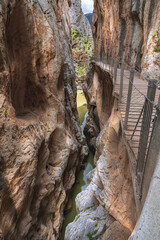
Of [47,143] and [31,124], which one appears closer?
[31,124]

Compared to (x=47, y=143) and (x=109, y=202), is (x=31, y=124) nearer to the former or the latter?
(x=47, y=143)

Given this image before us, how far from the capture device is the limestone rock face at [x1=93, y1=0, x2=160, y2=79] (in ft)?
23.7

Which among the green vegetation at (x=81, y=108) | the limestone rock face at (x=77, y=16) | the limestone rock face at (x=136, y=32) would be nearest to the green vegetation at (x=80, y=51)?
the green vegetation at (x=81, y=108)

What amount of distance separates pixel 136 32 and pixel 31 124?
859 centimetres

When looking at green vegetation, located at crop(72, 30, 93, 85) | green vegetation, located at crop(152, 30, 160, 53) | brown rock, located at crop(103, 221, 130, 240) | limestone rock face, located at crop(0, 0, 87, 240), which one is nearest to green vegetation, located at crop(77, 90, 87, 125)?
green vegetation, located at crop(72, 30, 93, 85)

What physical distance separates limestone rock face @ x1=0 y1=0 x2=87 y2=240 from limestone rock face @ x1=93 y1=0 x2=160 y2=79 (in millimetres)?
4330

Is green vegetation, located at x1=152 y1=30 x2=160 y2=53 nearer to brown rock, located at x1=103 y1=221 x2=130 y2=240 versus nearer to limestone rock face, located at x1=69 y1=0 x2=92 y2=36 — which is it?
brown rock, located at x1=103 y1=221 x2=130 y2=240

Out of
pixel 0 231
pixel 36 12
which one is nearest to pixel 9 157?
pixel 0 231

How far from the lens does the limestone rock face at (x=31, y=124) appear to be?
4.74 meters

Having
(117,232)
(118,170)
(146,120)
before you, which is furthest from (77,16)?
(117,232)

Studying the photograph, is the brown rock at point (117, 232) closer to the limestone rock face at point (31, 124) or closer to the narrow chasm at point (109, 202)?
the narrow chasm at point (109, 202)

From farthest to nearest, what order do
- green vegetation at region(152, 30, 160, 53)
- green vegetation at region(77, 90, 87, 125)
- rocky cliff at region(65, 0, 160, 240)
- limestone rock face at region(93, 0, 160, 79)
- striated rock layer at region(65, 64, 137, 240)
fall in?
green vegetation at region(77, 90, 87, 125) → limestone rock face at region(93, 0, 160, 79) → green vegetation at region(152, 30, 160, 53) → rocky cliff at region(65, 0, 160, 240) → striated rock layer at region(65, 64, 137, 240)

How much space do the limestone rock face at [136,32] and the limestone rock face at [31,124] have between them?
4.33 meters

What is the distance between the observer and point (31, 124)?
241 inches
